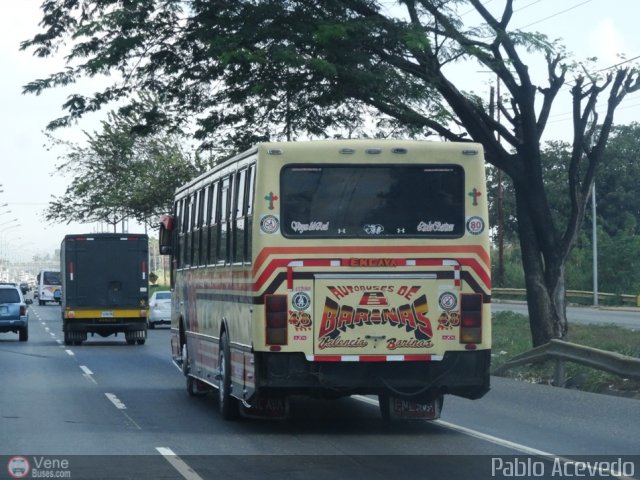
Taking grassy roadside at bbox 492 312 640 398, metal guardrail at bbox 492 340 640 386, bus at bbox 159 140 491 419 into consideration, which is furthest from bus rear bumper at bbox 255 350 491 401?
grassy roadside at bbox 492 312 640 398

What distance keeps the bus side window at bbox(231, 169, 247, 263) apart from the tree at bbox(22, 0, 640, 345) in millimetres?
7968

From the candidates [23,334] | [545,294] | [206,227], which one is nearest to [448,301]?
[206,227]

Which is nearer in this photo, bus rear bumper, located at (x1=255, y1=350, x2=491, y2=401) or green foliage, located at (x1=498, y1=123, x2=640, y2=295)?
bus rear bumper, located at (x1=255, y1=350, x2=491, y2=401)

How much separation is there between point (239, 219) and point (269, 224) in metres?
1.25

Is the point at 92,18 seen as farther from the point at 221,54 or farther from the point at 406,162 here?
the point at 406,162

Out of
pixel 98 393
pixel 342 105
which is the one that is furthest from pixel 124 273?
pixel 98 393

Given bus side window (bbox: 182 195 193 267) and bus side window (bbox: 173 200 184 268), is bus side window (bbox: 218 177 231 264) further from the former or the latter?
bus side window (bbox: 173 200 184 268)

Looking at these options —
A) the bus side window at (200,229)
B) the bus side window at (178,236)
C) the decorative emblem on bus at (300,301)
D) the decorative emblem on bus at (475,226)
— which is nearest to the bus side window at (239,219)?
the decorative emblem on bus at (300,301)

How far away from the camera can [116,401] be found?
1870cm

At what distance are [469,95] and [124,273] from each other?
47.1ft

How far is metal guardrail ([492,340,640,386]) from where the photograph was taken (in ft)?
58.0

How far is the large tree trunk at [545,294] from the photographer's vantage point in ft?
83.0

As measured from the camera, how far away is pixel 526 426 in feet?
48.9

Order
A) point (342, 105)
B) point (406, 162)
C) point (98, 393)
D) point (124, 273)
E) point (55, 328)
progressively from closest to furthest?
point (406, 162) → point (98, 393) → point (342, 105) → point (124, 273) → point (55, 328)
